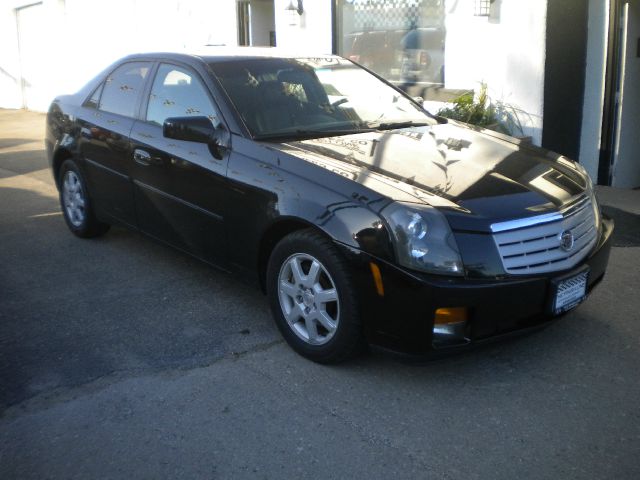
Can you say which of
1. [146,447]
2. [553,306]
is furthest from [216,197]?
[553,306]

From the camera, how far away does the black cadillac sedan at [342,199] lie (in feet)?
12.2

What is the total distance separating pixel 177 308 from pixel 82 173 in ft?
5.93

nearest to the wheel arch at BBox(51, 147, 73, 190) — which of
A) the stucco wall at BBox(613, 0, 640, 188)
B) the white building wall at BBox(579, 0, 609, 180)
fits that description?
the white building wall at BBox(579, 0, 609, 180)

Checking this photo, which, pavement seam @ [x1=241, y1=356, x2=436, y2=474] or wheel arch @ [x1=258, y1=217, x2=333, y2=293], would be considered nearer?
pavement seam @ [x1=241, y1=356, x2=436, y2=474]

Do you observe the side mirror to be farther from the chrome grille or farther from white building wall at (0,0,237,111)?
white building wall at (0,0,237,111)

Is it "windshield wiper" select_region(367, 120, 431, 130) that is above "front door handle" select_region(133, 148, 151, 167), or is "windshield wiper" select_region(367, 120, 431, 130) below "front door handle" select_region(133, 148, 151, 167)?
above

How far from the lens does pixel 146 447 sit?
3.44m

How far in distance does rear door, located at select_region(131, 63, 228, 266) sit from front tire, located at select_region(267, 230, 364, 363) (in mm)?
629

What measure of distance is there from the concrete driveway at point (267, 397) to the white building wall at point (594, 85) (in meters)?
3.30

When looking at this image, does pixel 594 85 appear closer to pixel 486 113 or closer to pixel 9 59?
pixel 486 113

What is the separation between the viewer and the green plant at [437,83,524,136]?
8.59 m

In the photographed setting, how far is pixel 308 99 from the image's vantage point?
5.12 meters

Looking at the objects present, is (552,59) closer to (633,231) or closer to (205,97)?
(633,231)

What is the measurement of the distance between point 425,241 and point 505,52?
553 cm
